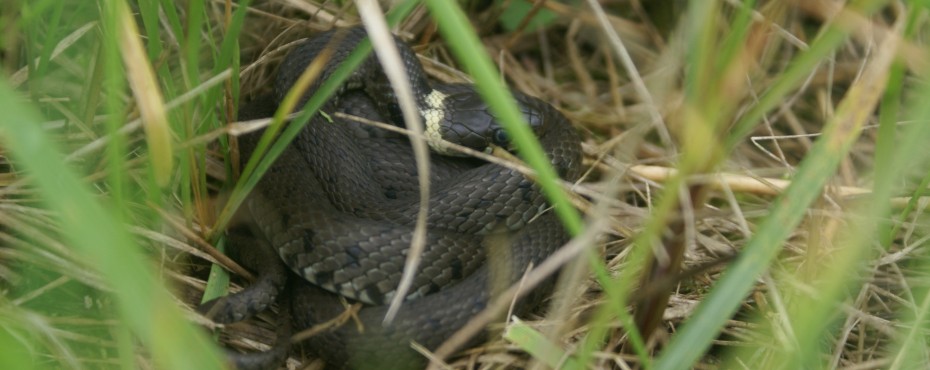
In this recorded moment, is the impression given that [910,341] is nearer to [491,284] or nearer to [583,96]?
[491,284]

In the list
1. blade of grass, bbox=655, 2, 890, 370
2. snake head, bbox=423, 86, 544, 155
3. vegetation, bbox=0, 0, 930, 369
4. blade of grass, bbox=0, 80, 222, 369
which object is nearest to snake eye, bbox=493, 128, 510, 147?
snake head, bbox=423, 86, 544, 155

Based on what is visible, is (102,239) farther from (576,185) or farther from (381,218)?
(381,218)

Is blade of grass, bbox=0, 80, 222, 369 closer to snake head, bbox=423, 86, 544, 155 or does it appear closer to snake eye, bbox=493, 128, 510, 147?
snake head, bbox=423, 86, 544, 155

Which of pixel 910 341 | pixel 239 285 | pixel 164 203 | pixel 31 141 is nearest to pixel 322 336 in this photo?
pixel 239 285

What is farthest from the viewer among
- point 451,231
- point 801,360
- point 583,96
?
point 583,96

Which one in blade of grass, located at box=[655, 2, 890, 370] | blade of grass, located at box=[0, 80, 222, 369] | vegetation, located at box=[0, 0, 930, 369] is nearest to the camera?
→ blade of grass, located at box=[0, 80, 222, 369]

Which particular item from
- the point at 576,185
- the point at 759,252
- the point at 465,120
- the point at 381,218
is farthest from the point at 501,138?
the point at 759,252

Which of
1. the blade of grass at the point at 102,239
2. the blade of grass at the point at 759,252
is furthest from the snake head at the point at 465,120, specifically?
the blade of grass at the point at 102,239

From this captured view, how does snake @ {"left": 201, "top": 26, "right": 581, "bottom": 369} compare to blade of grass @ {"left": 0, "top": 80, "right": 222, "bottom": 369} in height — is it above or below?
below

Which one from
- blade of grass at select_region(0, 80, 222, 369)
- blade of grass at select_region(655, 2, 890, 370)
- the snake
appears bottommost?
the snake
